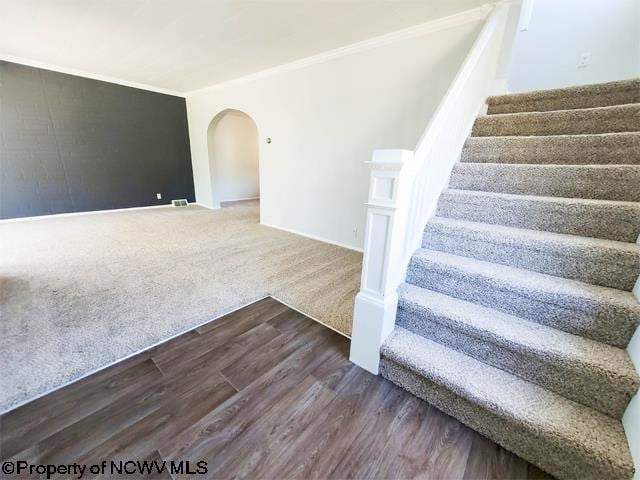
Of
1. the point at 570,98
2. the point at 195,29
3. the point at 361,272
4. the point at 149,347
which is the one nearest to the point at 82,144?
the point at 195,29

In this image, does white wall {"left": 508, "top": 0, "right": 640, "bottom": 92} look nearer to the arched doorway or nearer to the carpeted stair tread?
the carpeted stair tread

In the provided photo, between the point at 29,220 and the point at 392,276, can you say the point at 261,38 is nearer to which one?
the point at 392,276

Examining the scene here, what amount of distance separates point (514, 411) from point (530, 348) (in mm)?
275

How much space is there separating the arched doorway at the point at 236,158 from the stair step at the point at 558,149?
575 cm

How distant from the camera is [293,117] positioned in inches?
153

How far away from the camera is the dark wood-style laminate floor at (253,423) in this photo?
3.44ft

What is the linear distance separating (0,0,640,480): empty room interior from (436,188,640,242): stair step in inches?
0.4

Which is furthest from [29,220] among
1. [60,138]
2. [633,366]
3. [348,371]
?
[633,366]

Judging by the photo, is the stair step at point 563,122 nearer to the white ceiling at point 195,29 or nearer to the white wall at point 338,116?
the white wall at point 338,116

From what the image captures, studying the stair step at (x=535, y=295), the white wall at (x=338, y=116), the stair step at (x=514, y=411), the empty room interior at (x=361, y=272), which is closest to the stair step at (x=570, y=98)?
the empty room interior at (x=361, y=272)

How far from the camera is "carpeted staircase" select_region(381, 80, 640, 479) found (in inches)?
41.1

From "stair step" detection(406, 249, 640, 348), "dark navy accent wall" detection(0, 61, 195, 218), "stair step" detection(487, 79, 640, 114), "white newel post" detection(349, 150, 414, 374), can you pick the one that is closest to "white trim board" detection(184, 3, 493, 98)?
"stair step" detection(487, 79, 640, 114)

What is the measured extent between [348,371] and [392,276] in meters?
0.62

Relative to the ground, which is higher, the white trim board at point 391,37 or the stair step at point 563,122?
the white trim board at point 391,37
